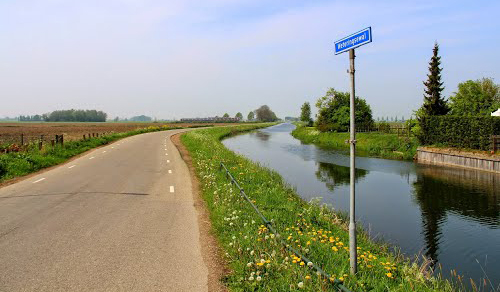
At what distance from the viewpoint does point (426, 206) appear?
16094 mm

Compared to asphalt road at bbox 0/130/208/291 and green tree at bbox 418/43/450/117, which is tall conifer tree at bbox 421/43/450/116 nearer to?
green tree at bbox 418/43/450/117

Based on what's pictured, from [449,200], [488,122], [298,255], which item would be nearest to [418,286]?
[298,255]

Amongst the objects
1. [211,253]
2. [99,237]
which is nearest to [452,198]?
[211,253]

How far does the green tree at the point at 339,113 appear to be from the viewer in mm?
60750

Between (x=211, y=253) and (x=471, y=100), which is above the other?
(x=471, y=100)

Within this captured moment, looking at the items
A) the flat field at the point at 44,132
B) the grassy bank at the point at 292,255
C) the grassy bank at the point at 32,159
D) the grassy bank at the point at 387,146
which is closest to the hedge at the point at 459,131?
the grassy bank at the point at 387,146

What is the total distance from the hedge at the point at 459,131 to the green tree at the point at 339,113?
23.0 metres

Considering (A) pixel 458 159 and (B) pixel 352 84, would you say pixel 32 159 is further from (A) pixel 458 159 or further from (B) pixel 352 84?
(A) pixel 458 159

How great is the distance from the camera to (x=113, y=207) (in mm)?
10297

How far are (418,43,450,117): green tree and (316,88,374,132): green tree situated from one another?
52.4 ft

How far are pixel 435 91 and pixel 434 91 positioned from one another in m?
0.10

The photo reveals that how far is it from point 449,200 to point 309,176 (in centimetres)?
856

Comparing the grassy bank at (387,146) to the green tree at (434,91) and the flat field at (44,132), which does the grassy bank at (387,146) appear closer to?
the green tree at (434,91)

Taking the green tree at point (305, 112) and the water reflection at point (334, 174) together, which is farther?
the green tree at point (305, 112)
